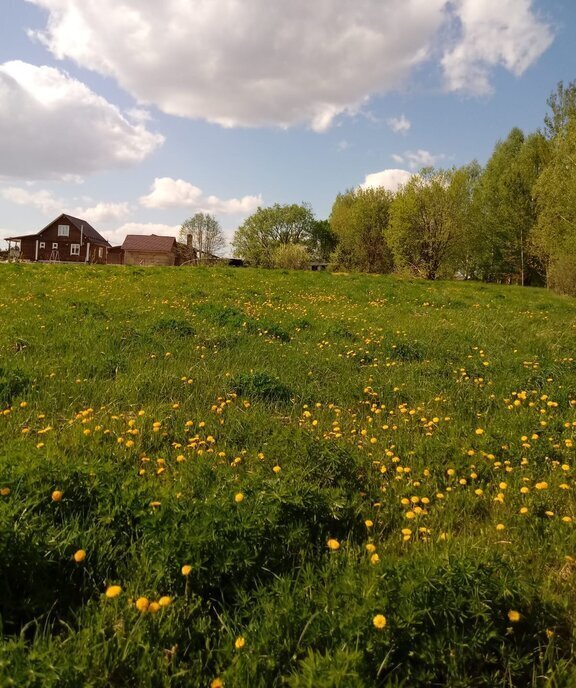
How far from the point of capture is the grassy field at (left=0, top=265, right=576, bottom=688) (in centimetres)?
213

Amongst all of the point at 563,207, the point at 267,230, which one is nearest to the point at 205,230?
the point at 267,230

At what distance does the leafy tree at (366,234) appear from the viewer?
195 ft

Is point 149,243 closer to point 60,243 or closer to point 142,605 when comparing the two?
point 60,243

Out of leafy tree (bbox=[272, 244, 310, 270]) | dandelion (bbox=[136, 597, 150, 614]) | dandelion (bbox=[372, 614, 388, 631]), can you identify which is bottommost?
dandelion (bbox=[136, 597, 150, 614])

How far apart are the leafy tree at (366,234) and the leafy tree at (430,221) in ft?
37.5

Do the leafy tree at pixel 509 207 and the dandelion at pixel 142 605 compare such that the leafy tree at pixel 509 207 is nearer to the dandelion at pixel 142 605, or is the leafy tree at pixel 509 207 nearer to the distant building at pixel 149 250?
the distant building at pixel 149 250

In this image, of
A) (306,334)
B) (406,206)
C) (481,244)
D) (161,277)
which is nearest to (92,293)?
(161,277)

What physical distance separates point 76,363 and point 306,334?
477 cm

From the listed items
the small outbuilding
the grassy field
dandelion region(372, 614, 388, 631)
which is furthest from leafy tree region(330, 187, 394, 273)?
dandelion region(372, 614, 388, 631)

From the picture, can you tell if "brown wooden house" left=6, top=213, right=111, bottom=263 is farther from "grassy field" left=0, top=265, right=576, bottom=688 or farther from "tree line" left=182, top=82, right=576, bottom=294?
"grassy field" left=0, top=265, right=576, bottom=688

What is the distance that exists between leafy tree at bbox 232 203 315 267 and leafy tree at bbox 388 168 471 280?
116 ft

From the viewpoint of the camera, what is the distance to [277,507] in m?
2.95

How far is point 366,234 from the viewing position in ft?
200

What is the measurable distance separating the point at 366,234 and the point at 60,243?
46.0m
